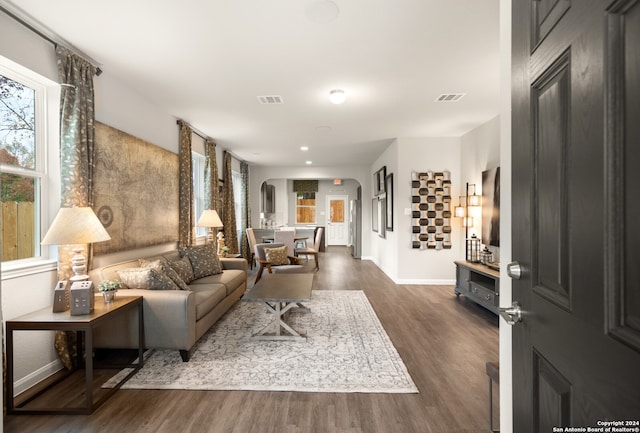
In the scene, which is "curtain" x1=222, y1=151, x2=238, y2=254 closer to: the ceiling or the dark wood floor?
the ceiling

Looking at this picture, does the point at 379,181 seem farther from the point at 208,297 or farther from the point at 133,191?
the point at 133,191

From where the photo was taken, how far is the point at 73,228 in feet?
7.34

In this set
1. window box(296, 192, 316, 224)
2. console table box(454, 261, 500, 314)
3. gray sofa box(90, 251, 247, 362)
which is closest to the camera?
gray sofa box(90, 251, 247, 362)

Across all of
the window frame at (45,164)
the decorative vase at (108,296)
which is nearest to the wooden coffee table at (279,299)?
the decorative vase at (108,296)

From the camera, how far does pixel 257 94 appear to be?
3.59 metres

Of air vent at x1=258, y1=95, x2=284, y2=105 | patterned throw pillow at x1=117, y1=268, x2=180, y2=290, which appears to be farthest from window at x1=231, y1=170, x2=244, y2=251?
patterned throw pillow at x1=117, y1=268, x2=180, y2=290

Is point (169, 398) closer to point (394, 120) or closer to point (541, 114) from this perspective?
point (541, 114)

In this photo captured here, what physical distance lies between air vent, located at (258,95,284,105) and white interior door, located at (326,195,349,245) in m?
7.95

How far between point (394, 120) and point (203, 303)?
11.9 feet

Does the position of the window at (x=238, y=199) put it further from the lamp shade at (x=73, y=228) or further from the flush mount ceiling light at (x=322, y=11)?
the flush mount ceiling light at (x=322, y=11)

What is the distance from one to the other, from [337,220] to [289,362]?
30.7ft

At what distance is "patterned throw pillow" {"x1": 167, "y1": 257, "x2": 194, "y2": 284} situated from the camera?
3.66 meters

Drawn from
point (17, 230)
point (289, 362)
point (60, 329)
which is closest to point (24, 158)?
point (17, 230)

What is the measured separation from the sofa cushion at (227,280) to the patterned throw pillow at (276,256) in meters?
0.72
